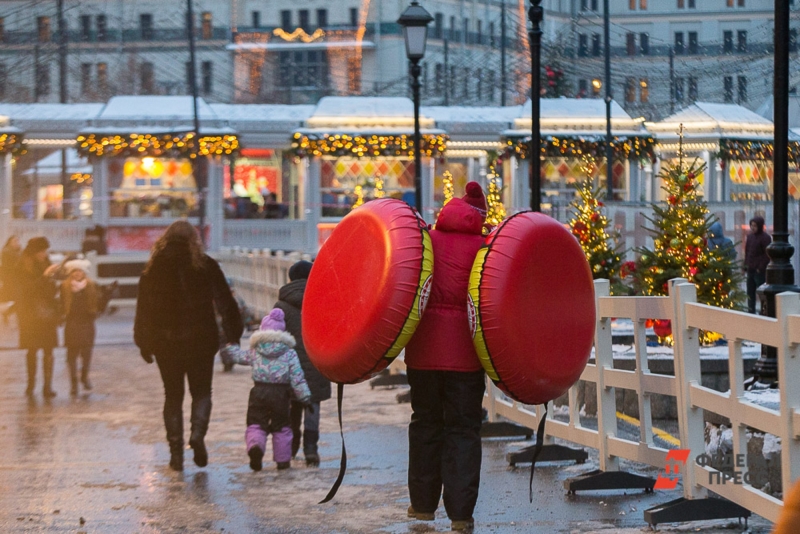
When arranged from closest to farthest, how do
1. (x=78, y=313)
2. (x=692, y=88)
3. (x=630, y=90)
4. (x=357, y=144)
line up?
(x=78, y=313)
(x=692, y=88)
(x=357, y=144)
(x=630, y=90)

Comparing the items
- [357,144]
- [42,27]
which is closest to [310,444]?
[357,144]

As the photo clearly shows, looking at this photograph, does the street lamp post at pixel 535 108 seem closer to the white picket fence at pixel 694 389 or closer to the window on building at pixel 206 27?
the white picket fence at pixel 694 389

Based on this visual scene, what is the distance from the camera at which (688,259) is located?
1253cm

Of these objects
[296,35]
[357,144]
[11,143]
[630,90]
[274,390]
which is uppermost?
[296,35]

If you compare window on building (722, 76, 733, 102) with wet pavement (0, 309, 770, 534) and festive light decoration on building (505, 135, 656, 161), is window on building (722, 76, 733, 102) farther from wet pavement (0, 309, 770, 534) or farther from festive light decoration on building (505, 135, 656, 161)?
wet pavement (0, 309, 770, 534)

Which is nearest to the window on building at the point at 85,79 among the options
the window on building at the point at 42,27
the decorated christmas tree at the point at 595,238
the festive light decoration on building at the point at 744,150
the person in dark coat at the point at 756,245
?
the window on building at the point at 42,27

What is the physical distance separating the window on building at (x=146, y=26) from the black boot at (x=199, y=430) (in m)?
79.5

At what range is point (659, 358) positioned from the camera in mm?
11453

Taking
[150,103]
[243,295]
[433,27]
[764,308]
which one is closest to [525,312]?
[764,308]

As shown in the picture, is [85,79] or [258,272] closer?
[258,272]

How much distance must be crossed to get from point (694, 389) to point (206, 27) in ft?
292

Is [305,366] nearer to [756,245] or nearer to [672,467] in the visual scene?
[672,467]

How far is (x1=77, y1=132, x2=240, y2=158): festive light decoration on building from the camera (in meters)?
29.7

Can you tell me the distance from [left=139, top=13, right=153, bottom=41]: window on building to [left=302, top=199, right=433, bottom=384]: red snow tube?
82.1m
